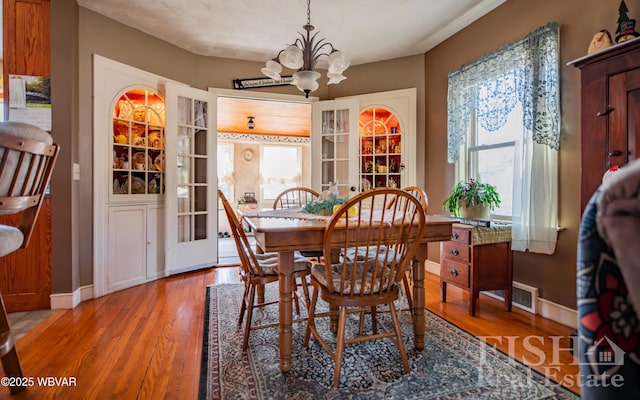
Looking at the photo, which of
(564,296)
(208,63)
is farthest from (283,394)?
(208,63)

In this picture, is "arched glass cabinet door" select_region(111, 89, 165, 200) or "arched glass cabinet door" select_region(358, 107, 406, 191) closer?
"arched glass cabinet door" select_region(111, 89, 165, 200)

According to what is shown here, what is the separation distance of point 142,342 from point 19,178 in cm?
130

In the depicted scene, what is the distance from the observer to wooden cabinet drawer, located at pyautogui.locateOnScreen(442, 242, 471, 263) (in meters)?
2.60

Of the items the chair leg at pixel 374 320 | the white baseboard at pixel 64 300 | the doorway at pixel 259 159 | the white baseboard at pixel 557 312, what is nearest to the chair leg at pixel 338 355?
the chair leg at pixel 374 320

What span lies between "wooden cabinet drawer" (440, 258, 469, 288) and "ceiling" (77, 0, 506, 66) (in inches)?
91.9

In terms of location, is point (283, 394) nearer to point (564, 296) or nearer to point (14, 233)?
point (14, 233)

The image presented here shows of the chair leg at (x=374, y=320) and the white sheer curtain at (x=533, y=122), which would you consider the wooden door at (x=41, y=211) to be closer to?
the chair leg at (x=374, y=320)

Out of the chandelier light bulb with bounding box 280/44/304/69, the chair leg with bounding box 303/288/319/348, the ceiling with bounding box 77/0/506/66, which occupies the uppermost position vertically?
the ceiling with bounding box 77/0/506/66

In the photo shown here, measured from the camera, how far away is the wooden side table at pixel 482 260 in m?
2.54

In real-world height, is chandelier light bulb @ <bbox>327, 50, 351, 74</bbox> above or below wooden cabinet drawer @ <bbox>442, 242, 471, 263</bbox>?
above

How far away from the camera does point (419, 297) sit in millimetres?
1953

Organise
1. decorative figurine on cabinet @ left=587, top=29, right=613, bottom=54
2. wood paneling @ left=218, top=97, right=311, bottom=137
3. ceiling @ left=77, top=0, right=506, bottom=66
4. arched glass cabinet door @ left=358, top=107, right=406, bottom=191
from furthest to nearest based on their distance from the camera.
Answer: wood paneling @ left=218, top=97, right=311, bottom=137
arched glass cabinet door @ left=358, top=107, right=406, bottom=191
ceiling @ left=77, top=0, right=506, bottom=66
decorative figurine on cabinet @ left=587, top=29, right=613, bottom=54

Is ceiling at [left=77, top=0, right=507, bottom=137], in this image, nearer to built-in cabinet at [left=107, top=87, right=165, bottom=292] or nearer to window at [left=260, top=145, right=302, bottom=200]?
built-in cabinet at [left=107, top=87, right=165, bottom=292]

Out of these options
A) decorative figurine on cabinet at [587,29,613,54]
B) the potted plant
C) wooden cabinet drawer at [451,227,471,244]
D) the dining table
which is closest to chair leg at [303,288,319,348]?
the dining table
